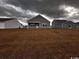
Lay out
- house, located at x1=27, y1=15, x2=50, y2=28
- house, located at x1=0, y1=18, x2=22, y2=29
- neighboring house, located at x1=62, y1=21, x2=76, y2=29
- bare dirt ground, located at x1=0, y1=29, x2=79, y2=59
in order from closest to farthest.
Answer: bare dirt ground, located at x1=0, y1=29, x2=79, y2=59, house, located at x1=0, y1=18, x2=22, y2=29, house, located at x1=27, y1=15, x2=50, y2=28, neighboring house, located at x1=62, y1=21, x2=76, y2=29

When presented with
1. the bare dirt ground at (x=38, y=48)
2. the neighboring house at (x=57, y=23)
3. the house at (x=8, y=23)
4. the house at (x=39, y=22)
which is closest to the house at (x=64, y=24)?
the neighboring house at (x=57, y=23)

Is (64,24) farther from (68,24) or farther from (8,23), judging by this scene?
(8,23)

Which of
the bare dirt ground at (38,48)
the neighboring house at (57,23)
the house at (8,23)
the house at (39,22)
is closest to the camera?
the bare dirt ground at (38,48)

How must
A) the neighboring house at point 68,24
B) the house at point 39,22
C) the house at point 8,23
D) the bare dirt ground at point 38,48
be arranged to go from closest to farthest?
the bare dirt ground at point 38,48 → the house at point 8,23 → the house at point 39,22 → the neighboring house at point 68,24

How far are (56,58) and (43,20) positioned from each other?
43441 mm

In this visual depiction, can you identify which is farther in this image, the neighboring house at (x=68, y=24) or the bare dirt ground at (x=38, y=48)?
the neighboring house at (x=68, y=24)

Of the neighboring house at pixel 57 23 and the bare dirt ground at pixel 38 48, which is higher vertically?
the neighboring house at pixel 57 23

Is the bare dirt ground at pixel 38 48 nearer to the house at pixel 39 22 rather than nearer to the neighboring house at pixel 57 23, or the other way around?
the house at pixel 39 22

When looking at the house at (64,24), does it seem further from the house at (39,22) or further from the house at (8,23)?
the house at (8,23)

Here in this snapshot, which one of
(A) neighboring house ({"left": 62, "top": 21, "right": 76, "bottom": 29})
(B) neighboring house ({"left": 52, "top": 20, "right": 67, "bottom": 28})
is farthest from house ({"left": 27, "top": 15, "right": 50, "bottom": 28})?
(A) neighboring house ({"left": 62, "top": 21, "right": 76, "bottom": 29})

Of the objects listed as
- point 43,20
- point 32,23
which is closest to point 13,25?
point 32,23

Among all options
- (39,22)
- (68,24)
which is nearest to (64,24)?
(68,24)

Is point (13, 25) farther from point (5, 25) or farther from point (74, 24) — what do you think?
point (74, 24)

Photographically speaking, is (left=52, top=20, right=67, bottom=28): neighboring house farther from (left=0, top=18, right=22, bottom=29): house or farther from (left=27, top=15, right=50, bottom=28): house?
(left=0, top=18, right=22, bottom=29): house
